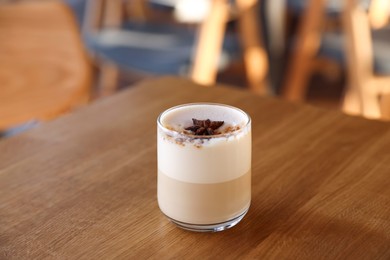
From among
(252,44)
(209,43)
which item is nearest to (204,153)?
(209,43)

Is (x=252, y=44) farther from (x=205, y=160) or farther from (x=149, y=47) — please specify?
(x=205, y=160)

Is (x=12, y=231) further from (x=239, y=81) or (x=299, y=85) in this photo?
(x=239, y=81)

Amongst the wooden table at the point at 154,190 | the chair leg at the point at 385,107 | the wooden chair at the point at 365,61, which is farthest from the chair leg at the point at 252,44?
the wooden table at the point at 154,190

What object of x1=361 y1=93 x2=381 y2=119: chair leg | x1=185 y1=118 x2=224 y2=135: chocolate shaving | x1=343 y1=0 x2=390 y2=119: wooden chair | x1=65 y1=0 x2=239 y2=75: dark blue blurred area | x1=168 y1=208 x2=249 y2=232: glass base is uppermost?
x1=185 y1=118 x2=224 y2=135: chocolate shaving

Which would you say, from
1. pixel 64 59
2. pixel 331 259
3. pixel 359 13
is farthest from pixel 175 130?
pixel 359 13

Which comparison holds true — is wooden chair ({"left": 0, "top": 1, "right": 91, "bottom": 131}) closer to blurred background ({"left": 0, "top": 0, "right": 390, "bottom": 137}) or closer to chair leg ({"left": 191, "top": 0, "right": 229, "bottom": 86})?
blurred background ({"left": 0, "top": 0, "right": 390, "bottom": 137})

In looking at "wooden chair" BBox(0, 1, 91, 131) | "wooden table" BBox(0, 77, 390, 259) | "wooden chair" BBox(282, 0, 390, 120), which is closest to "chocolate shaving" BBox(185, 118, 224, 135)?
"wooden table" BBox(0, 77, 390, 259)
